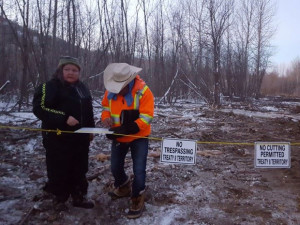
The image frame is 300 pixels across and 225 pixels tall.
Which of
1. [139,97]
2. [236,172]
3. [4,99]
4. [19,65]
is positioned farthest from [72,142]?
[19,65]

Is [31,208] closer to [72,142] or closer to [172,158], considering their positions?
[72,142]

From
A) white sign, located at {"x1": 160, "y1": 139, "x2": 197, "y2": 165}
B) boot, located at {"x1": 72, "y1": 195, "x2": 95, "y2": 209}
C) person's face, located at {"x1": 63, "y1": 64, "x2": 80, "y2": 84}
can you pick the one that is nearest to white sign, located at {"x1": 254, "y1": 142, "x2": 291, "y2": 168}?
white sign, located at {"x1": 160, "y1": 139, "x2": 197, "y2": 165}

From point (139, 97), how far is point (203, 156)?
12.1 feet

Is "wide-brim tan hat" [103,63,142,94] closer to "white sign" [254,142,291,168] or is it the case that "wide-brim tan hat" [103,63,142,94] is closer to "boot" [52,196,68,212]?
"boot" [52,196,68,212]

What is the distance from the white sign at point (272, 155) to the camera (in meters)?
3.76

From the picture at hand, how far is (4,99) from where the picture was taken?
45.4 feet

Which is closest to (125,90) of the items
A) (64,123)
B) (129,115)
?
(129,115)

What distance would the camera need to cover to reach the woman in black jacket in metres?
3.26

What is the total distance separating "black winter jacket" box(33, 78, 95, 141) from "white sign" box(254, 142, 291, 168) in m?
2.31

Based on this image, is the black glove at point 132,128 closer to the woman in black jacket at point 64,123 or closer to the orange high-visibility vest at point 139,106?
the orange high-visibility vest at point 139,106

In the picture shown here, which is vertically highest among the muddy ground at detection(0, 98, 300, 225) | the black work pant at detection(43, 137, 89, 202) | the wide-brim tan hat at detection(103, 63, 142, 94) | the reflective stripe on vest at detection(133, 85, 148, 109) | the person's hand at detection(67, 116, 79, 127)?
the wide-brim tan hat at detection(103, 63, 142, 94)

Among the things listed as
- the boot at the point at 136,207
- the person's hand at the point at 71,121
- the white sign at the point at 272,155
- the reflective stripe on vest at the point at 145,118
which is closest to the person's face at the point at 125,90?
the reflective stripe on vest at the point at 145,118

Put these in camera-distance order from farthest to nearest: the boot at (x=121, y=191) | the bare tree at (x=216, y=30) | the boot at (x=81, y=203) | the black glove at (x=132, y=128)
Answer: the bare tree at (x=216, y=30)
the boot at (x=121, y=191)
the boot at (x=81, y=203)
the black glove at (x=132, y=128)

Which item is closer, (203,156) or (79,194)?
(79,194)
